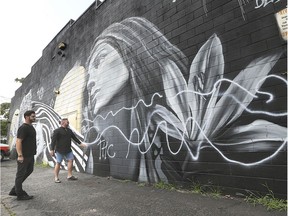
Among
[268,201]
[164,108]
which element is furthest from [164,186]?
[268,201]

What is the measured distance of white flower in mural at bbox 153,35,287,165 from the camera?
3.89 meters

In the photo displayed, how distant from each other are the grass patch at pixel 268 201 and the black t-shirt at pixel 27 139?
3.92 m

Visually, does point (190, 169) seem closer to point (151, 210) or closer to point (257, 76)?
point (151, 210)

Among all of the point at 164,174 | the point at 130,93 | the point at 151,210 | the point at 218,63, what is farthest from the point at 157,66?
the point at 151,210

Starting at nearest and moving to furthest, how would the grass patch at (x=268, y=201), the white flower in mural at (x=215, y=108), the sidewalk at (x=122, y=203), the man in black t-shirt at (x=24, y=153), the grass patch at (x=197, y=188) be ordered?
1. the grass patch at (x=268, y=201)
2. the sidewalk at (x=122, y=203)
3. the white flower in mural at (x=215, y=108)
4. the grass patch at (x=197, y=188)
5. the man in black t-shirt at (x=24, y=153)

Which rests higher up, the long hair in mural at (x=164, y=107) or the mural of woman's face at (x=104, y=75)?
the mural of woman's face at (x=104, y=75)

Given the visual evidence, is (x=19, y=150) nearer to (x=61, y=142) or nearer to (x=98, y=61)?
(x=61, y=142)

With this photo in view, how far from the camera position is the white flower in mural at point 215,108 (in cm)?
389

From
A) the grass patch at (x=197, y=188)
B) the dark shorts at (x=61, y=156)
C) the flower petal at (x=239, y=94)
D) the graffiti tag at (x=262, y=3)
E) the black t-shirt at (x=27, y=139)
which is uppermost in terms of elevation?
the graffiti tag at (x=262, y=3)

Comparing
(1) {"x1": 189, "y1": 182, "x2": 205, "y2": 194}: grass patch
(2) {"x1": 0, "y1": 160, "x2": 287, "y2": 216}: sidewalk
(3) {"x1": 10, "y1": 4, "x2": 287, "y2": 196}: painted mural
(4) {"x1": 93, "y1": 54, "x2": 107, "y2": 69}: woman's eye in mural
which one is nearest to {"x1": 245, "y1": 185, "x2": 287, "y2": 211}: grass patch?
(2) {"x1": 0, "y1": 160, "x2": 287, "y2": 216}: sidewalk

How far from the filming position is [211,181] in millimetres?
4441

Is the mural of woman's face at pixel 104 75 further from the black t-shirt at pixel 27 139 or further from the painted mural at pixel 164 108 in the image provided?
the black t-shirt at pixel 27 139

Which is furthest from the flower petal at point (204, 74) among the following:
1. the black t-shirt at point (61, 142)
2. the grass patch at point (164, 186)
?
the black t-shirt at point (61, 142)

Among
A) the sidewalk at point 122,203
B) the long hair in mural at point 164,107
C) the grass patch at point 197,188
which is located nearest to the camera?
the sidewalk at point 122,203
